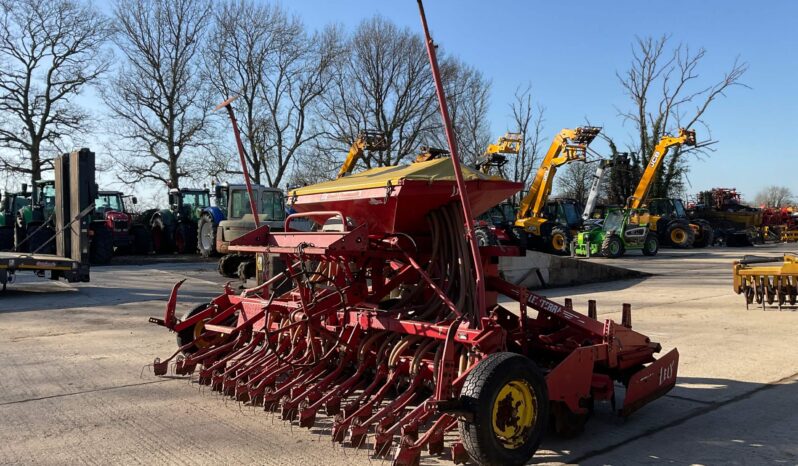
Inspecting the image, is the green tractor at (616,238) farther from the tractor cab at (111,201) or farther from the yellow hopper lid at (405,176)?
the yellow hopper lid at (405,176)

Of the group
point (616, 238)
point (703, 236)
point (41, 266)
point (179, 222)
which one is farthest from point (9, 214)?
point (703, 236)

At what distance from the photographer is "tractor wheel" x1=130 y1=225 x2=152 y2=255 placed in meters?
24.6

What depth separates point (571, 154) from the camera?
Answer: 79.9ft

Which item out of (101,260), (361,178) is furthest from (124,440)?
(101,260)

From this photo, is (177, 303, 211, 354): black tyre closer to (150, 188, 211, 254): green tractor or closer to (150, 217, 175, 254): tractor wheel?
(150, 188, 211, 254): green tractor

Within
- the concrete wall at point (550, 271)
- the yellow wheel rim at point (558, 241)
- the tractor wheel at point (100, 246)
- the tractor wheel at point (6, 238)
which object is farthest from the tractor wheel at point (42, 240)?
the yellow wheel rim at point (558, 241)

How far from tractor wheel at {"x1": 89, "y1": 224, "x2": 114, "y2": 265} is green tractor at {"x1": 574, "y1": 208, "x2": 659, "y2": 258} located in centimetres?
1644

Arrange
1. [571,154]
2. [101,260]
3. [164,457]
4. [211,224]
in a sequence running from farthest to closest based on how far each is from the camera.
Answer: [571,154] → [211,224] → [101,260] → [164,457]

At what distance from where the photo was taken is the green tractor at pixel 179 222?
25359 mm

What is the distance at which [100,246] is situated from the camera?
19469 millimetres

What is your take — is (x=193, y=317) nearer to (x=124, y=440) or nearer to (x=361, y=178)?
(x=124, y=440)

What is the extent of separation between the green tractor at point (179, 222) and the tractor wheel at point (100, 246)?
5.38 metres

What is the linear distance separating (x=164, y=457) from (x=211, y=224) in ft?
60.7

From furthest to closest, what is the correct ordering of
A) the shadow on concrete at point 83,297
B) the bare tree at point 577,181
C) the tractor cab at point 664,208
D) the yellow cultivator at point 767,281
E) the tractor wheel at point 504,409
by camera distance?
the bare tree at point 577,181 → the tractor cab at point 664,208 → the shadow on concrete at point 83,297 → the yellow cultivator at point 767,281 → the tractor wheel at point 504,409
